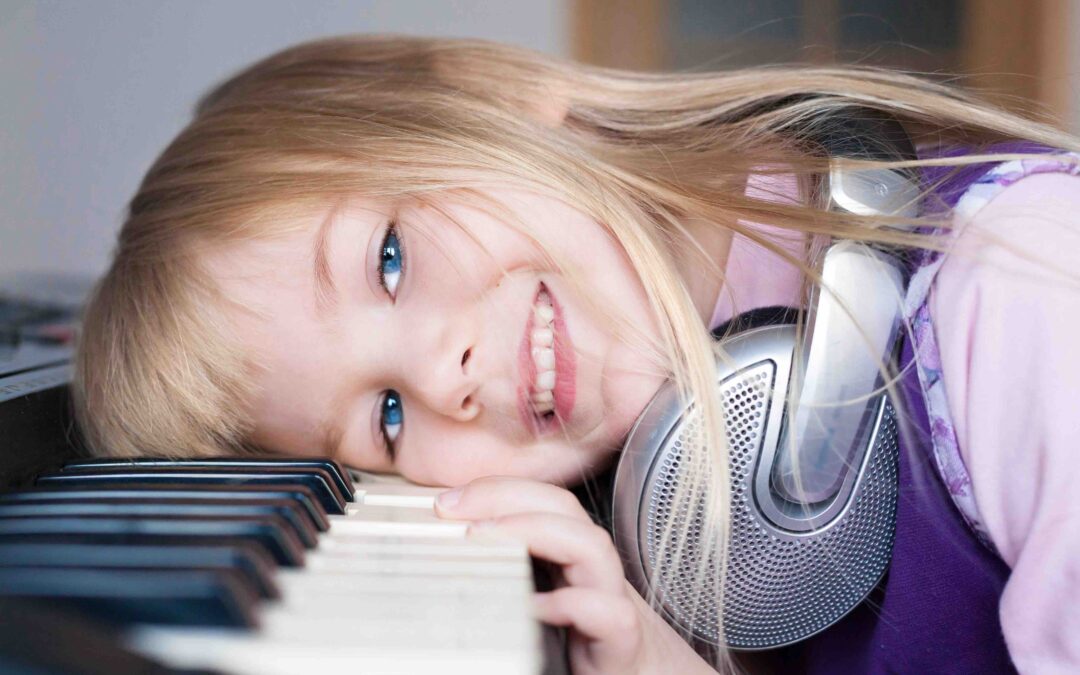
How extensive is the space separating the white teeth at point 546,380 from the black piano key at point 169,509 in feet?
1.20

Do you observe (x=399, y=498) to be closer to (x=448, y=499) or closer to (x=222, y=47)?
(x=448, y=499)

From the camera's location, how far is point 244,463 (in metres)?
0.72

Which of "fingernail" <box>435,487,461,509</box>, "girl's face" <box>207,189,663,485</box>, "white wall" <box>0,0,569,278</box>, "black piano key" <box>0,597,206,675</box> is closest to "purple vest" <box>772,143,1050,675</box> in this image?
"girl's face" <box>207,189,663,485</box>

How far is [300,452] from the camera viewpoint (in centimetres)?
96

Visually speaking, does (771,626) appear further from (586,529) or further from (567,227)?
(567,227)

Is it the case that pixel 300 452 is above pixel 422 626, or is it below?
below

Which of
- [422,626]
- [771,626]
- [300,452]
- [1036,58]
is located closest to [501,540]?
[422,626]

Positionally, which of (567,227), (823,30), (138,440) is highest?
(823,30)

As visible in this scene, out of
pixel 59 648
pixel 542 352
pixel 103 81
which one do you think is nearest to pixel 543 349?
pixel 542 352

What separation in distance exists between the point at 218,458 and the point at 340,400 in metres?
0.17

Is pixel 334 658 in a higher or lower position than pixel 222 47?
lower

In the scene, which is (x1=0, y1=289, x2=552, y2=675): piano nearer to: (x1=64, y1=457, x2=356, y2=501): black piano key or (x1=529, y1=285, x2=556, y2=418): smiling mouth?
(x1=64, y1=457, x2=356, y2=501): black piano key

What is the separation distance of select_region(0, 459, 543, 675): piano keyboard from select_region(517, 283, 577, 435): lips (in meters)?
0.27

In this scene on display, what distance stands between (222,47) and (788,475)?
1.99 m
